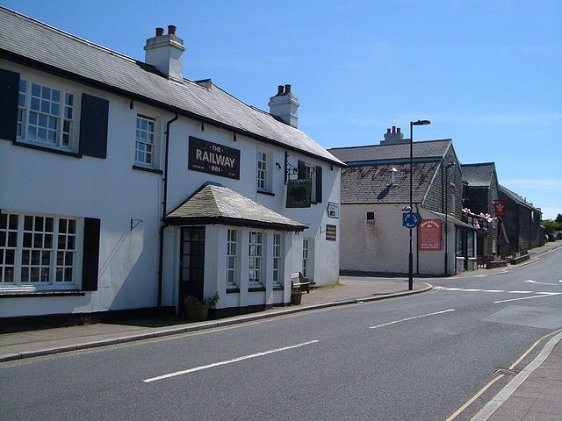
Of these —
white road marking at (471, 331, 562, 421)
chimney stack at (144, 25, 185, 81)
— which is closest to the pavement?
white road marking at (471, 331, 562, 421)

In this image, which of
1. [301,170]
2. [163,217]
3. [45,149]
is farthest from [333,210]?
[45,149]

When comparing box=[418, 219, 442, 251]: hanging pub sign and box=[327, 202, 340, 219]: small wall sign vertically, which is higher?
box=[327, 202, 340, 219]: small wall sign

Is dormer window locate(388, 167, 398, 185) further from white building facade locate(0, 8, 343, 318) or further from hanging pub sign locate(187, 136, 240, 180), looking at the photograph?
hanging pub sign locate(187, 136, 240, 180)

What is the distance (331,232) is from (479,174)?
112 feet

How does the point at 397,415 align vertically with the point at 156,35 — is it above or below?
below

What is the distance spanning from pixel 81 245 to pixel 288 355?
247 inches

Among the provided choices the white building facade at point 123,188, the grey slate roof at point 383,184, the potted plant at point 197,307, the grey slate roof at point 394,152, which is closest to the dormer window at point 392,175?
the grey slate roof at point 383,184

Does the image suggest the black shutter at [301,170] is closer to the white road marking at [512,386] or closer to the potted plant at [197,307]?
the potted plant at [197,307]

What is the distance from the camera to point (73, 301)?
1383 cm

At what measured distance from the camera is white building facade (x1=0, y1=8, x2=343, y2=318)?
12977 millimetres

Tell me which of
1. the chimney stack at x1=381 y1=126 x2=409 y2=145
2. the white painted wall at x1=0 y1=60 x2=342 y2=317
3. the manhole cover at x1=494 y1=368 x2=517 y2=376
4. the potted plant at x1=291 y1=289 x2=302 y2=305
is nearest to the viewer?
the manhole cover at x1=494 y1=368 x2=517 y2=376

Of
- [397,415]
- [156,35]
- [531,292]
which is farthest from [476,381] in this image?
[531,292]

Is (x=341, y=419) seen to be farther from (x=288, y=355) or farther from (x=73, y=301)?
(x=73, y=301)

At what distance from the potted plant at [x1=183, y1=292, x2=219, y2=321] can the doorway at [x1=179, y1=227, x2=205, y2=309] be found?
0.67 m
